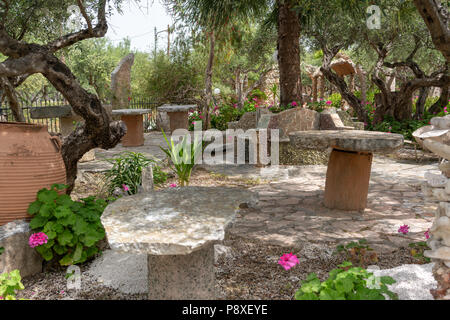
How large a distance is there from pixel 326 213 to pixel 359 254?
1.37 m

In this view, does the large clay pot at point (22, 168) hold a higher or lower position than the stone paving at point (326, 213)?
higher

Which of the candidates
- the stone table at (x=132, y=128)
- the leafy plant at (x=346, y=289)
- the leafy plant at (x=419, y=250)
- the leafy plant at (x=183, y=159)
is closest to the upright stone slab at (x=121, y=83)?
the stone table at (x=132, y=128)

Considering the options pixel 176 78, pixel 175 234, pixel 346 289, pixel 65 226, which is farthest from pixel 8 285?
pixel 176 78

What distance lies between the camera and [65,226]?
297 cm

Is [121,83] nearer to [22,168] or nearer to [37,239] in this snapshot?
[22,168]

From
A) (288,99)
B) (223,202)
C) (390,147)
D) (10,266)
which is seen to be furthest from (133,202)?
(288,99)

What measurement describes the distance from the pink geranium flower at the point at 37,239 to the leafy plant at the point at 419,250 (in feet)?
9.38

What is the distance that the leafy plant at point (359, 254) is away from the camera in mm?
3006

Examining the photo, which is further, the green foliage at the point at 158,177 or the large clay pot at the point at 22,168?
the green foliage at the point at 158,177

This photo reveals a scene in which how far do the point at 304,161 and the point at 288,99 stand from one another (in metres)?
1.46

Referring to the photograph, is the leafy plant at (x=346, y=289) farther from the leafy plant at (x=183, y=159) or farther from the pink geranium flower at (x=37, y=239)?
the leafy plant at (x=183, y=159)

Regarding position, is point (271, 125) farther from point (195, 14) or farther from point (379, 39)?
point (379, 39)

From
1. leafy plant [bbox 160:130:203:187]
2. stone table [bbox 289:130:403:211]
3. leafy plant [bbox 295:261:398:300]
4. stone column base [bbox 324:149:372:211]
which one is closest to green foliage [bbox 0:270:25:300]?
leafy plant [bbox 295:261:398:300]

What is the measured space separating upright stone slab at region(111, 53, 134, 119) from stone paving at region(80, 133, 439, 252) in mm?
5848
